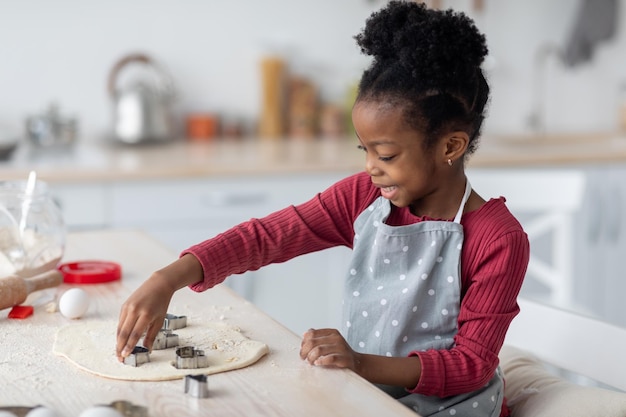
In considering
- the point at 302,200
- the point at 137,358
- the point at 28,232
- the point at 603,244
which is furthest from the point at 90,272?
the point at 603,244

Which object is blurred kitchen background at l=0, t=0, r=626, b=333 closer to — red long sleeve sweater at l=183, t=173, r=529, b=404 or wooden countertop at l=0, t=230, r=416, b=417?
red long sleeve sweater at l=183, t=173, r=529, b=404

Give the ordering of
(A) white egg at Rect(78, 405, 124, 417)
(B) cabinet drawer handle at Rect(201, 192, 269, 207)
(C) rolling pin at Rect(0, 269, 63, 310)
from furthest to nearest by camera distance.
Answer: (B) cabinet drawer handle at Rect(201, 192, 269, 207) < (C) rolling pin at Rect(0, 269, 63, 310) < (A) white egg at Rect(78, 405, 124, 417)

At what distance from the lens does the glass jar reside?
1546mm

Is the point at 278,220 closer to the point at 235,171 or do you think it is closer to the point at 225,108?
the point at 235,171

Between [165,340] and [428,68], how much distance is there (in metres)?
0.50

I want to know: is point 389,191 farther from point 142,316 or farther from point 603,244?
point 603,244

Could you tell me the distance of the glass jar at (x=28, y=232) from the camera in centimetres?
155

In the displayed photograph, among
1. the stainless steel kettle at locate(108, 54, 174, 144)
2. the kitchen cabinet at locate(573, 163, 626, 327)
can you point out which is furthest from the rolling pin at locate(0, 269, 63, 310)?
the kitchen cabinet at locate(573, 163, 626, 327)

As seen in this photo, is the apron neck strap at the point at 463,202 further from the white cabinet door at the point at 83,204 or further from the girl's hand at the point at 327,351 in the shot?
the white cabinet door at the point at 83,204

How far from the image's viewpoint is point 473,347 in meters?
1.26

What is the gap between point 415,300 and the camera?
4.45 ft

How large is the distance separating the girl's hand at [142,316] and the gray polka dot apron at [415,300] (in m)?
0.32

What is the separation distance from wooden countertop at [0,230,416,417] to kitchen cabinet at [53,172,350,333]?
4.71ft

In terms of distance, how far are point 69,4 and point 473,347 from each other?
246cm
